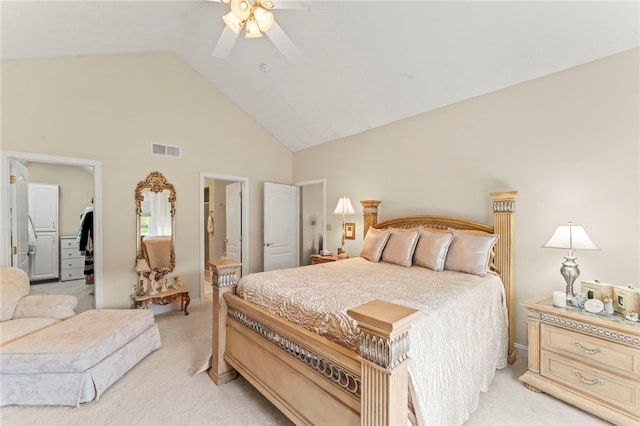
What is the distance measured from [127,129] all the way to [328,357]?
4.10 m

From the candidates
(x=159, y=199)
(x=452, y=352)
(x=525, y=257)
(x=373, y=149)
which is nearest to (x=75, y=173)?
(x=159, y=199)

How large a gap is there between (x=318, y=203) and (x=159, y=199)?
9.93 ft

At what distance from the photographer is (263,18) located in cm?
226

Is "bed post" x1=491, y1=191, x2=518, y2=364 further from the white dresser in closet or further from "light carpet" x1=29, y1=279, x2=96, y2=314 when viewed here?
the white dresser in closet

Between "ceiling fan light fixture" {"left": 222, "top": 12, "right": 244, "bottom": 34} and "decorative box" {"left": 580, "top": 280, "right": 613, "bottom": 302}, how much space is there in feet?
11.5

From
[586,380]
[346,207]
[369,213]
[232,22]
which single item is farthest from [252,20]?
[586,380]

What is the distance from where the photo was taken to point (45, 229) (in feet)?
18.0

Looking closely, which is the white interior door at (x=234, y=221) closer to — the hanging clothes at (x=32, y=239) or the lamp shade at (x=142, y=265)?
the lamp shade at (x=142, y=265)

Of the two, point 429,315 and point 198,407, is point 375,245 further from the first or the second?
point 198,407

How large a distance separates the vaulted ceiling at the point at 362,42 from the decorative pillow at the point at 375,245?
5.43 feet

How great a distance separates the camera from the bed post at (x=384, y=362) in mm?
1104

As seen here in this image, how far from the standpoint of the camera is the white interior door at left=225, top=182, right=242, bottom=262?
517 centimetres

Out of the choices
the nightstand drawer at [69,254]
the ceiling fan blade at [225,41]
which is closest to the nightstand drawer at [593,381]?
the ceiling fan blade at [225,41]

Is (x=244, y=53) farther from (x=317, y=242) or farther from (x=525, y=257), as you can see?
(x=525, y=257)
